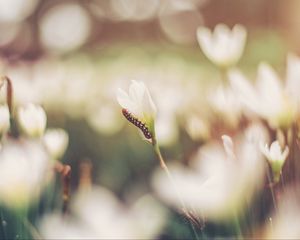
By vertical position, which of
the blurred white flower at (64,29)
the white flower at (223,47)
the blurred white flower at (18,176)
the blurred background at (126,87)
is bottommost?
the blurred white flower at (64,29)

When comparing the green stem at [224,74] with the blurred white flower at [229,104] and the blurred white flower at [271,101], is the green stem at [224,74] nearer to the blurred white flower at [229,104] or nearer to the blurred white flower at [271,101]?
the blurred white flower at [229,104]

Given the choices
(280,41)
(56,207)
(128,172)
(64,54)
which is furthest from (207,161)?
(64,54)

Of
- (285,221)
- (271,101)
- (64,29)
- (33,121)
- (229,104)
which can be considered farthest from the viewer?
(64,29)

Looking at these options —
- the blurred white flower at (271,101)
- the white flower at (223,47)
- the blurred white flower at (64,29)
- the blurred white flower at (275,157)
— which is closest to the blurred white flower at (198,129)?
the white flower at (223,47)

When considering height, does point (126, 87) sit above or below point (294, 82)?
below

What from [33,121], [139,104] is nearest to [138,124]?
[139,104]

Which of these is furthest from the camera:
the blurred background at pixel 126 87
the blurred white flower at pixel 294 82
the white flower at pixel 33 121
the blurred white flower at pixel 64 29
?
the blurred white flower at pixel 64 29

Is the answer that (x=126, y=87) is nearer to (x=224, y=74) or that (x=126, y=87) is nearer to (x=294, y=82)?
(x=224, y=74)
